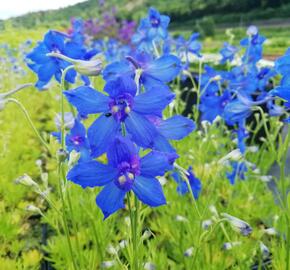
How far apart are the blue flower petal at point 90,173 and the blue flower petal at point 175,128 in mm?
146

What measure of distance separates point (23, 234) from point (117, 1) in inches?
1285

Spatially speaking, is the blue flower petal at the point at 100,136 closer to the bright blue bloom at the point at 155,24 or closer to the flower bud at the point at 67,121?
the flower bud at the point at 67,121

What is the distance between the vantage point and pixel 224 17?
2161cm

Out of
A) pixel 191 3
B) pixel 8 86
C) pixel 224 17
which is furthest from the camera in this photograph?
pixel 191 3

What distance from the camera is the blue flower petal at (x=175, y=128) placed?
0.93 m

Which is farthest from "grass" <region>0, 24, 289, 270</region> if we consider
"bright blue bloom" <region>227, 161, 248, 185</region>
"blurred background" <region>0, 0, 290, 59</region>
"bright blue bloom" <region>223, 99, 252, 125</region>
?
"blurred background" <region>0, 0, 290, 59</region>

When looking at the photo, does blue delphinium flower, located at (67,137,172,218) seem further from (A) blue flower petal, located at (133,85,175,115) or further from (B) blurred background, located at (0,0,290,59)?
(B) blurred background, located at (0,0,290,59)

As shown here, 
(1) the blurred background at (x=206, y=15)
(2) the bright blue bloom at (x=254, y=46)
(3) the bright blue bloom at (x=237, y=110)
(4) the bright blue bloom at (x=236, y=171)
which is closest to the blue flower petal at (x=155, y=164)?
(3) the bright blue bloom at (x=237, y=110)

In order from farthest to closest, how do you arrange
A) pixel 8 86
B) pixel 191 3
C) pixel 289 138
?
pixel 191 3 < pixel 8 86 < pixel 289 138

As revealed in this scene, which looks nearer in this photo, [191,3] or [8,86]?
[8,86]

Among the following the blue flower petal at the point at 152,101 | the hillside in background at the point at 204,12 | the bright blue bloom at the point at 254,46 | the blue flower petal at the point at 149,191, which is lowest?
the hillside in background at the point at 204,12

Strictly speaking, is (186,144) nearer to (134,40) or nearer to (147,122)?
(134,40)

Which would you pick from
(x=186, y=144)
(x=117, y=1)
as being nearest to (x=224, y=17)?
(x=117, y=1)

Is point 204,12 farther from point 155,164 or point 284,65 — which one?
point 155,164
